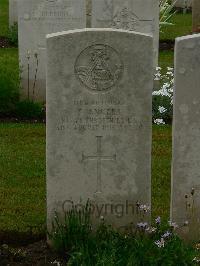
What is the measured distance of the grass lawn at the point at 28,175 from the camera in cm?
689

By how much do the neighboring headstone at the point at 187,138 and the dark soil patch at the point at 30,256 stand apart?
92 centimetres

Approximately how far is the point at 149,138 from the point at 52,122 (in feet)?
2.23

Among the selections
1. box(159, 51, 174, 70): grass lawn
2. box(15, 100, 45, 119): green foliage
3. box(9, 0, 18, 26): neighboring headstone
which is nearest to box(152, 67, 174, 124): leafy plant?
box(15, 100, 45, 119): green foliage

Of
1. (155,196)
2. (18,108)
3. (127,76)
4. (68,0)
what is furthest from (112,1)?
(127,76)

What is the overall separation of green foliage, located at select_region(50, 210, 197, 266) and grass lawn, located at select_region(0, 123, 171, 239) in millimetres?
615

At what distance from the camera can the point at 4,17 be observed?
19.9 meters

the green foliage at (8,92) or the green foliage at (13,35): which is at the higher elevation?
the green foliage at (13,35)

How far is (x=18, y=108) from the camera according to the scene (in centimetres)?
1042

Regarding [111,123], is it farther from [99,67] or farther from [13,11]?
[13,11]

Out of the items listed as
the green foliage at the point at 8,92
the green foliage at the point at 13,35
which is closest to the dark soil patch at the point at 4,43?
the green foliage at the point at 13,35

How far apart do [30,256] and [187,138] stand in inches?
53.0

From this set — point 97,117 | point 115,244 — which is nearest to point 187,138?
point 97,117

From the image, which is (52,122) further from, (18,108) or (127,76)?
(18,108)

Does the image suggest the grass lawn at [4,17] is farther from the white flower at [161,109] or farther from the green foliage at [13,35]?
the white flower at [161,109]
